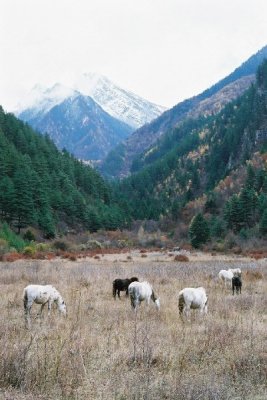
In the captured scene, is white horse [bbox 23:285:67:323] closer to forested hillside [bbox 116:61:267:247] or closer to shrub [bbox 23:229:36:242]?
shrub [bbox 23:229:36:242]

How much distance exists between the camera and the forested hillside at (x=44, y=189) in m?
59.9

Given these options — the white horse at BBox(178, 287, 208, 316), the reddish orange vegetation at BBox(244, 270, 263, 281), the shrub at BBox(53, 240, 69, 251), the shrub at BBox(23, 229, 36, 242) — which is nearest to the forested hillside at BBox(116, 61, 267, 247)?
the shrub at BBox(53, 240, 69, 251)

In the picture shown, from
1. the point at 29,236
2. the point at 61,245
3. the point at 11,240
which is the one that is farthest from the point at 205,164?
the point at 11,240

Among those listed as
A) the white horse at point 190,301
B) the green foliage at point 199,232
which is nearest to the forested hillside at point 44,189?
the green foliage at point 199,232

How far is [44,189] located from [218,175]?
70180 mm

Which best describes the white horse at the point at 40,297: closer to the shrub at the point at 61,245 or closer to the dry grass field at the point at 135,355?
the dry grass field at the point at 135,355

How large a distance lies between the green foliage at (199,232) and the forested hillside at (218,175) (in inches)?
285

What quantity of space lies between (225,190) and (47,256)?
208 ft

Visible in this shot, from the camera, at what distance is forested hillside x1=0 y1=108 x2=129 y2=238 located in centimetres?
5990

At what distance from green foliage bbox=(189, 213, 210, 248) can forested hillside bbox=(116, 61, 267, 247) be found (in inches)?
285

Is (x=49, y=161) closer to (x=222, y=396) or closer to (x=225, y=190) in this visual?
(x=225, y=190)

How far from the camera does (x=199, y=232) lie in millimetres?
57656

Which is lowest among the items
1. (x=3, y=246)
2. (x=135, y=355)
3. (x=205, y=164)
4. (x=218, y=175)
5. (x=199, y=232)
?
(x=199, y=232)

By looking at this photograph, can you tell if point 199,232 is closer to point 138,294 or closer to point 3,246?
point 3,246
